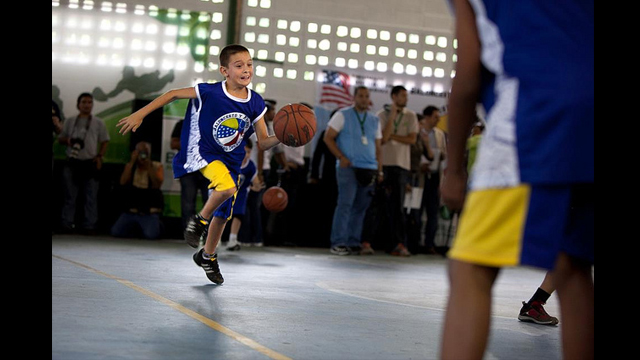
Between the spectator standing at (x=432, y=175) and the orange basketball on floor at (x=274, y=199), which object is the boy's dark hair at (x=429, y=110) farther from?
the orange basketball on floor at (x=274, y=199)

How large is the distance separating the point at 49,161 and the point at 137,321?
1.08 meters

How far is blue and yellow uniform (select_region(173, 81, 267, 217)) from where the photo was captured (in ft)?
20.7

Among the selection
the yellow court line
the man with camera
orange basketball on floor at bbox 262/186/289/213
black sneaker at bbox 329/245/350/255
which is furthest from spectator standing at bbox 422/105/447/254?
the yellow court line

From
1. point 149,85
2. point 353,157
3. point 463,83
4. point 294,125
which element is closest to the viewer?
point 463,83

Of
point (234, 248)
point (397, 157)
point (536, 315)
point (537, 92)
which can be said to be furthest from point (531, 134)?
point (397, 157)

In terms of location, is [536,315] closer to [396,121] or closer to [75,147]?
[396,121]

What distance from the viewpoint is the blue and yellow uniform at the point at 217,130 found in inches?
249

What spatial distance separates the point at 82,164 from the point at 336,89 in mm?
3734

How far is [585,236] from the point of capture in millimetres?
2201

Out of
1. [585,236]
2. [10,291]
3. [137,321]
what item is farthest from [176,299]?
[585,236]

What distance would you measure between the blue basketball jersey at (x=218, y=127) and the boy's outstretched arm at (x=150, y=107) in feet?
0.50

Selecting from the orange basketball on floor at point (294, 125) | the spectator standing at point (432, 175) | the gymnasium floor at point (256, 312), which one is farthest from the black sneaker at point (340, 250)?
the orange basketball on floor at point (294, 125)

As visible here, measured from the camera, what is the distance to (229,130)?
251 inches

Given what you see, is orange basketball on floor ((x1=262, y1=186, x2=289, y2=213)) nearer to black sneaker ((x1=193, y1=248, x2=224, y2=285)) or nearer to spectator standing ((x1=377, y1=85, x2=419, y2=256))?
spectator standing ((x1=377, y1=85, x2=419, y2=256))
